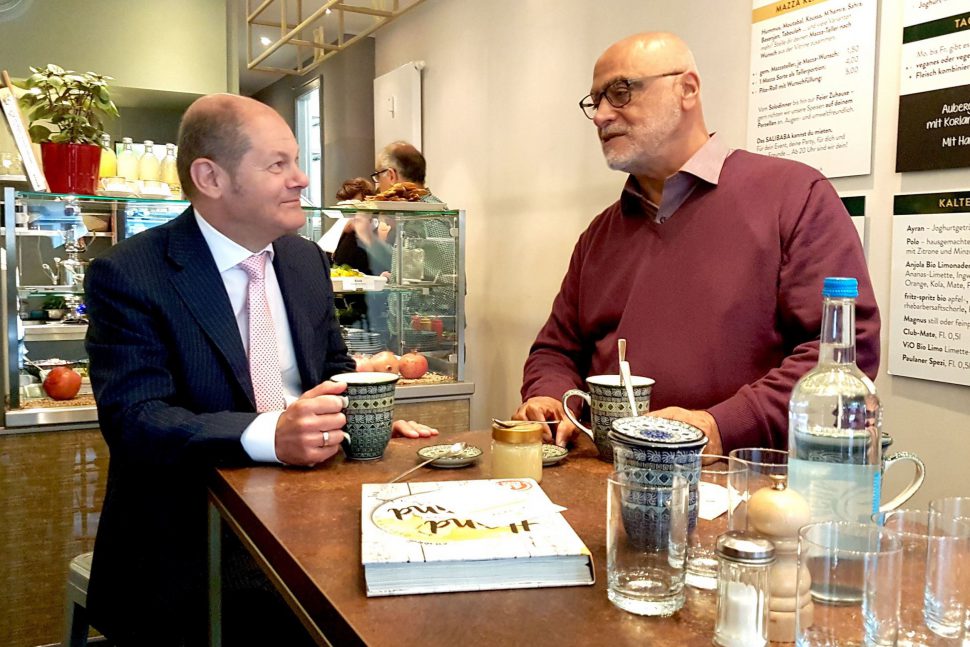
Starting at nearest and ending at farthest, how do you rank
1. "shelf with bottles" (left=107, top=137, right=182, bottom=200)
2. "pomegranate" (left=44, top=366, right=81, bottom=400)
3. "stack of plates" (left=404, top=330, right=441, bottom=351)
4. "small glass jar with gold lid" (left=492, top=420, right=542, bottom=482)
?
"small glass jar with gold lid" (left=492, top=420, right=542, bottom=482) → "pomegranate" (left=44, top=366, right=81, bottom=400) → "shelf with bottles" (left=107, top=137, right=182, bottom=200) → "stack of plates" (left=404, top=330, right=441, bottom=351)

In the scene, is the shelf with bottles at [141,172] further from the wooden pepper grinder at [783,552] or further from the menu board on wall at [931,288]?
the wooden pepper grinder at [783,552]

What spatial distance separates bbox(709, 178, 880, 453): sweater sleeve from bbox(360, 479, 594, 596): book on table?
61 cm

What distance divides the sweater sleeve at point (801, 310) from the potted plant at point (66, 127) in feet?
6.88

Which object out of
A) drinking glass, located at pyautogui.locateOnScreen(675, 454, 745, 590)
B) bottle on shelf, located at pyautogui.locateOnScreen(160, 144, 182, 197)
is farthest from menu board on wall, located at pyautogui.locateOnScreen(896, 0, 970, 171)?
bottle on shelf, located at pyautogui.locateOnScreen(160, 144, 182, 197)

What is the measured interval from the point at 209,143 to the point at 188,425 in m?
0.70

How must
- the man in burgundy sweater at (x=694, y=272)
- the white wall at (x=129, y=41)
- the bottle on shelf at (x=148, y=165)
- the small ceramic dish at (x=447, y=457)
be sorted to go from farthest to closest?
the white wall at (x=129, y=41)
the bottle on shelf at (x=148, y=165)
the man in burgundy sweater at (x=694, y=272)
the small ceramic dish at (x=447, y=457)

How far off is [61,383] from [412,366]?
3.82 ft

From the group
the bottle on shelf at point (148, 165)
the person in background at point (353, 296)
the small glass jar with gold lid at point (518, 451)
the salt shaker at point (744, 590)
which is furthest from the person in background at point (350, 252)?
the salt shaker at point (744, 590)

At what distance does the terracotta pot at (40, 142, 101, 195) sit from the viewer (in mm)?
2527

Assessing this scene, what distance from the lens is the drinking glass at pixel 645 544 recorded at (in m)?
0.75

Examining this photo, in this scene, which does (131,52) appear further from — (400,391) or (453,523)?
(453,523)

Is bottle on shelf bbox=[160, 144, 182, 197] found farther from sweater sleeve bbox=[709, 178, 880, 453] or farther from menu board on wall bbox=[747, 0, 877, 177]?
sweater sleeve bbox=[709, 178, 880, 453]

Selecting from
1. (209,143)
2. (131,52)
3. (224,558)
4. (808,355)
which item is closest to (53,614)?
(224,558)

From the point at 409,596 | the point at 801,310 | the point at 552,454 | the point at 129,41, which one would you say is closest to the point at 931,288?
the point at 801,310
